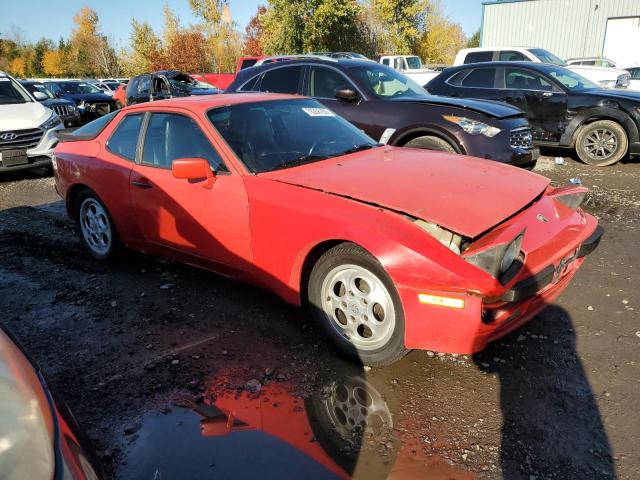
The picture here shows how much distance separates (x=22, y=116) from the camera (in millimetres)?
8734

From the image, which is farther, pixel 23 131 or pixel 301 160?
pixel 23 131

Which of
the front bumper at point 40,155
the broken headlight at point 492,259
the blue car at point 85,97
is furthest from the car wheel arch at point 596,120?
the blue car at point 85,97

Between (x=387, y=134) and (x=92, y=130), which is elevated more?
(x=92, y=130)

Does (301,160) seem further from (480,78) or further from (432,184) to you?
(480,78)

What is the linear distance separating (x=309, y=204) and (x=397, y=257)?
686 mm

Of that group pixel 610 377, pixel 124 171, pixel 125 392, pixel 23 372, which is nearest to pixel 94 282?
pixel 124 171

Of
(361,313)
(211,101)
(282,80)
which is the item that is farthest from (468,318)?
(282,80)

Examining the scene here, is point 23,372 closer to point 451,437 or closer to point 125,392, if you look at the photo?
point 125,392

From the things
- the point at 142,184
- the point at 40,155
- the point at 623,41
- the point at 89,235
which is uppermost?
the point at 623,41

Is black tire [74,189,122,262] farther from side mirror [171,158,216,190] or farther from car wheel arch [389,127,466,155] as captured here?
Answer: car wheel arch [389,127,466,155]

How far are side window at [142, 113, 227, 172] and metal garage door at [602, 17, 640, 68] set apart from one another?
31543 mm

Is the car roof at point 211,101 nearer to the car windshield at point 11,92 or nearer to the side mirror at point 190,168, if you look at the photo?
the side mirror at point 190,168

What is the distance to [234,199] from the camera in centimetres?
335

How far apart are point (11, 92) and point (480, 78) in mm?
8839
